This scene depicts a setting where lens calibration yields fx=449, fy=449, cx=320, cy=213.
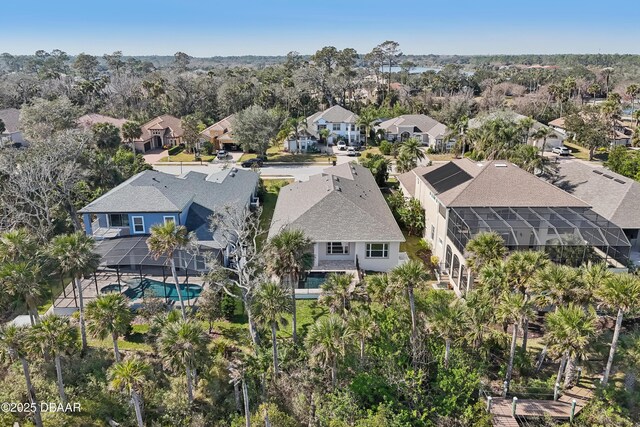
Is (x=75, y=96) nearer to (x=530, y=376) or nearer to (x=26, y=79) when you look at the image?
(x=26, y=79)

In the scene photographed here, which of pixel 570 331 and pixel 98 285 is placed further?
pixel 98 285

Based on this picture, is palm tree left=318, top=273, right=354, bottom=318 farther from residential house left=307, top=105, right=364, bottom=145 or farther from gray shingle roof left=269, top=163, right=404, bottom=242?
residential house left=307, top=105, right=364, bottom=145

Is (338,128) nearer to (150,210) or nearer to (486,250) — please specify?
(150,210)

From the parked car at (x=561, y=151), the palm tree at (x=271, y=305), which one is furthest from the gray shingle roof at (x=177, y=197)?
the parked car at (x=561, y=151)

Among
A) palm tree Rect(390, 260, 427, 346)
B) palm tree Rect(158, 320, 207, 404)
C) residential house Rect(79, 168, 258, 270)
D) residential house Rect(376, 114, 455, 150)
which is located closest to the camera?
palm tree Rect(158, 320, 207, 404)

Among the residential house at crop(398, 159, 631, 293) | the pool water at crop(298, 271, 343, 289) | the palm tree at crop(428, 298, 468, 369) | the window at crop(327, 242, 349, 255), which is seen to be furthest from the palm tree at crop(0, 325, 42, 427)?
the residential house at crop(398, 159, 631, 293)

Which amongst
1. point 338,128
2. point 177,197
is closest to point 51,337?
point 177,197

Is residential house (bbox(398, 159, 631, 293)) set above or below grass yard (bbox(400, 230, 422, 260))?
above
